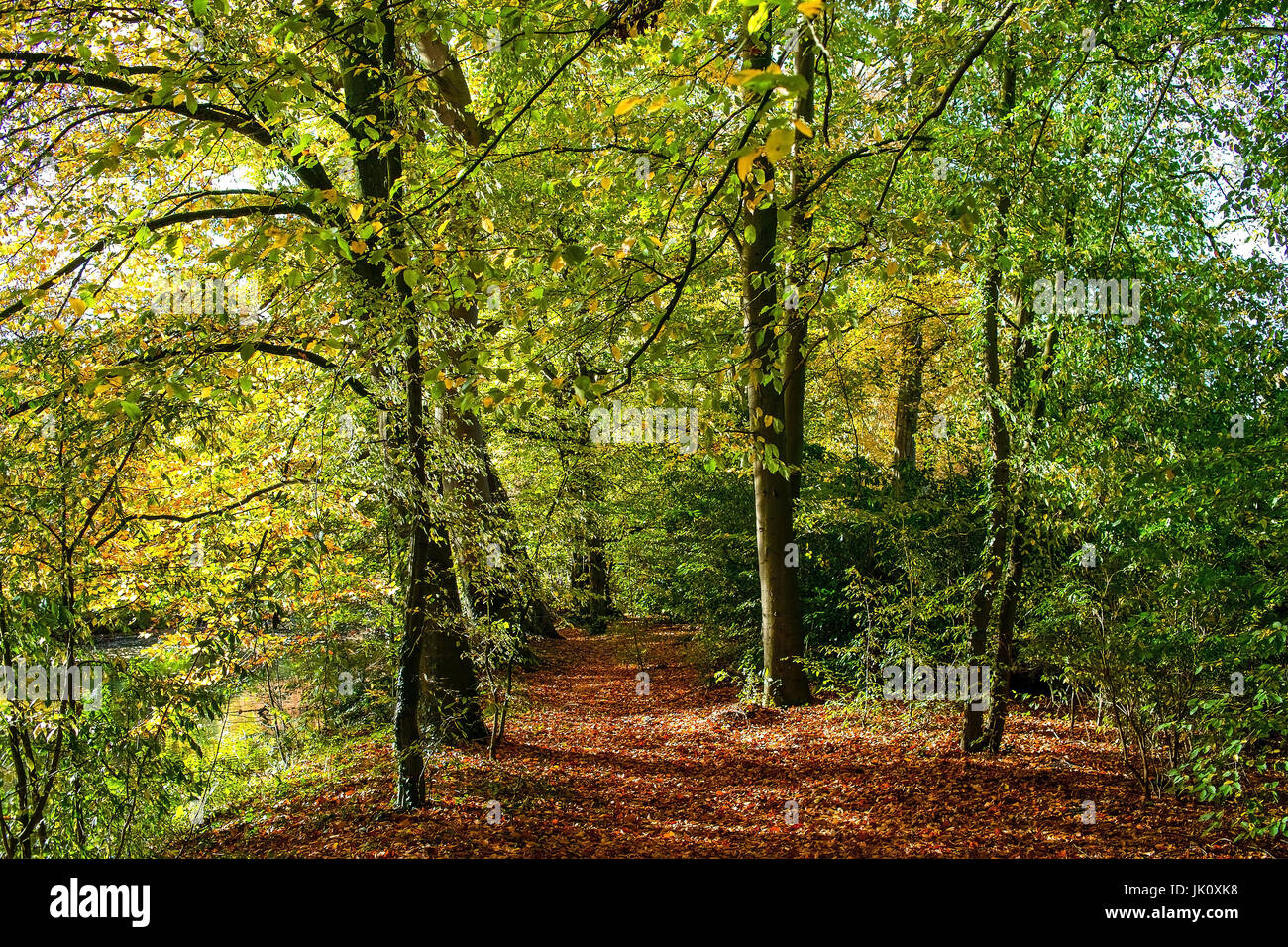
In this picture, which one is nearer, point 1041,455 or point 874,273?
point 874,273

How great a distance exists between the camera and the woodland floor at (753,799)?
592 centimetres

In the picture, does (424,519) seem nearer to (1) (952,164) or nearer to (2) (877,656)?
(1) (952,164)

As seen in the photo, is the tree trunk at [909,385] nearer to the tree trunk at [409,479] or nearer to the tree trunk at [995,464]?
the tree trunk at [995,464]

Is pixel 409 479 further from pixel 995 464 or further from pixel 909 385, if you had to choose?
pixel 909 385

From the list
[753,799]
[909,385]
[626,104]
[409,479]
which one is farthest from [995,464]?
[909,385]

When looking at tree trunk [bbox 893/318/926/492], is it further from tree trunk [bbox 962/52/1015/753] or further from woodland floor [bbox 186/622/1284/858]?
tree trunk [bbox 962/52/1015/753]

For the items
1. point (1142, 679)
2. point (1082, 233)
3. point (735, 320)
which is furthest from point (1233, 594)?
point (735, 320)

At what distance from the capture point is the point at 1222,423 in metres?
5.08

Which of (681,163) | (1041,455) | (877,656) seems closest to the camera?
(681,163)

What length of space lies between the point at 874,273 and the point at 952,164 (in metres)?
3.16

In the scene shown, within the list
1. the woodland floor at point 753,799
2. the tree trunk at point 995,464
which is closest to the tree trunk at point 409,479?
the woodland floor at point 753,799

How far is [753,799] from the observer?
7.29 m

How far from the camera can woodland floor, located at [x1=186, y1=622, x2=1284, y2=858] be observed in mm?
5922

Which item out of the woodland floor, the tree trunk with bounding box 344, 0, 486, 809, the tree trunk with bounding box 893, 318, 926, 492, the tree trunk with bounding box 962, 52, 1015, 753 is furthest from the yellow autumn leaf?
the tree trunk with bounding box 893, 318, 926, 492
